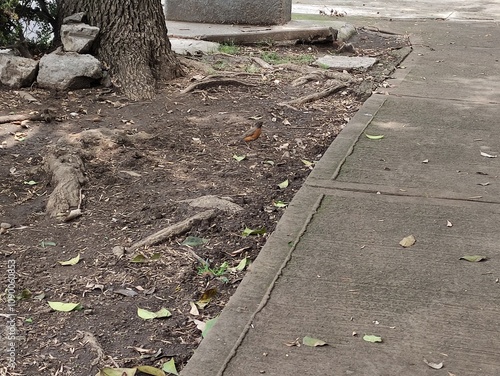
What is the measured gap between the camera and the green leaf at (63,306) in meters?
3.32

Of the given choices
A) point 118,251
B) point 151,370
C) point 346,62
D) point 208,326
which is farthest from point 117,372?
point 346,62

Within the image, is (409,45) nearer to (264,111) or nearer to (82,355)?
(264,111)

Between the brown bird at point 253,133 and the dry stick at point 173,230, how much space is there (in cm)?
151

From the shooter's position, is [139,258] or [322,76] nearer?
[139,258]

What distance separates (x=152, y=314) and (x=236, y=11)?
7472 mm

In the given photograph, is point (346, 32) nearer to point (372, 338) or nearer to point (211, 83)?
point (211, 83)

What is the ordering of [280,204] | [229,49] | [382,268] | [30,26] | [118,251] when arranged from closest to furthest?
1. [382,268]
2. [118,251]
3. [280,204]
4. [30,26]
5. [229,49]

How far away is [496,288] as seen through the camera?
343 cm

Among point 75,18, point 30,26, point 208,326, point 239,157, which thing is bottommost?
point 239,157

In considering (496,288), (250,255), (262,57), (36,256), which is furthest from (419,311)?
(262,57)

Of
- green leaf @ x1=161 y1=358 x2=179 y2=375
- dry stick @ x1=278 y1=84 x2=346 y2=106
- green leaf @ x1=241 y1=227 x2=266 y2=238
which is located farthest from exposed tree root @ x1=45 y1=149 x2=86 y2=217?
dry stick @ x1=278 y1=84 x2=346 y2=106

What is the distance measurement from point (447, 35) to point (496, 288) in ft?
24.9

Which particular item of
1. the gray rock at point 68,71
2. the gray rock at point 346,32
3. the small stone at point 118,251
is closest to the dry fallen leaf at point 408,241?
the small stone at point 118,251

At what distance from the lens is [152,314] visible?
3307mm
